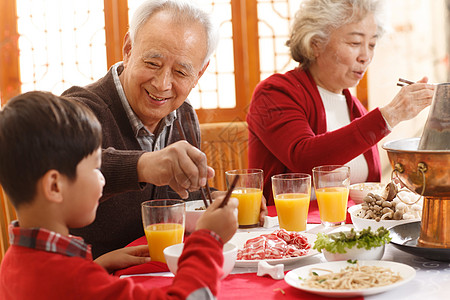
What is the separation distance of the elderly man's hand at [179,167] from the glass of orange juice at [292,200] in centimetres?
34

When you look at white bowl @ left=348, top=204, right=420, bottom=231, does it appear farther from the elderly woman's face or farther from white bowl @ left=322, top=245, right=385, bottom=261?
the elderly woman's face

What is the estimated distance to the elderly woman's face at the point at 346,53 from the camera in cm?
265

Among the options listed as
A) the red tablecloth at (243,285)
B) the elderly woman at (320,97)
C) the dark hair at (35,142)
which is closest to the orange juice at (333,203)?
the red tablecloth at (243,285)

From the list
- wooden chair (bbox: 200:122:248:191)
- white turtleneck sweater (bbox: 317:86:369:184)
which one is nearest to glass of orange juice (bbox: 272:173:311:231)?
white turtleneck sweater (bbox: 317:86:369:184)

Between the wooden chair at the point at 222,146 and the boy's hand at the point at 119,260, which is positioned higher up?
the wooden chair at the point at 222,146

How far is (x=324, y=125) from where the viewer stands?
8.52 ft

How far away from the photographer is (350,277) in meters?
1.10

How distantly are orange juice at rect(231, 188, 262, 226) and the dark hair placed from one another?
2.59ft

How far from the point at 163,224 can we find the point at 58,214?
1.25ft

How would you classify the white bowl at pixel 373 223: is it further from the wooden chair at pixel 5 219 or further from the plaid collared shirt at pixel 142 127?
the wooden chair at pixel 5 219

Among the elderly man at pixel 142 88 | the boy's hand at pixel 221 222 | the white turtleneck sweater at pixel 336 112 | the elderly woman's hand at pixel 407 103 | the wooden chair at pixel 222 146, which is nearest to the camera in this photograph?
the boy's hand at pixel 221 222

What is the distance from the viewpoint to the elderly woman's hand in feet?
7.27

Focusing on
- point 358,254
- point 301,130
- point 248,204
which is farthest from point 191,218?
point 301,130

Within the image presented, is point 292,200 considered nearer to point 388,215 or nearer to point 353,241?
point 388,215
